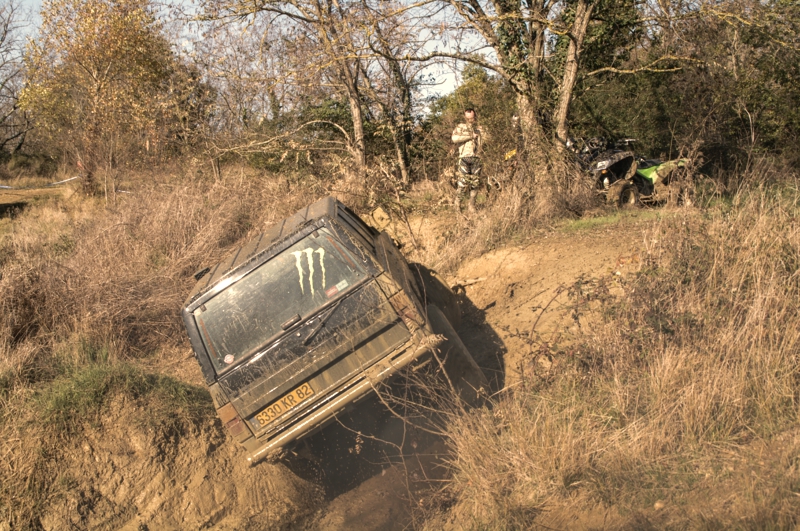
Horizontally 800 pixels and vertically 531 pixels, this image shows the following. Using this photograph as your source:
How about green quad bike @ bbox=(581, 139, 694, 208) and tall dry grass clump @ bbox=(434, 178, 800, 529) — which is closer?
tall dry grass clump @ bbox=(434, 178, 800, 529)

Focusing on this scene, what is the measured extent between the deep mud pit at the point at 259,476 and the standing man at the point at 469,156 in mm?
3550

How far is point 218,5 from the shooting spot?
1045cm

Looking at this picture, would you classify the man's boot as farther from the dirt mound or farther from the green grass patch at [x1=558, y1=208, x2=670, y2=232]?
the dirt mound

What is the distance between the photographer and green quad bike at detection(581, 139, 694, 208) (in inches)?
404

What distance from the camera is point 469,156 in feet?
31.2

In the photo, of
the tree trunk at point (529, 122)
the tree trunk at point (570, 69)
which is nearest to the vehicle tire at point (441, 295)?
the tree trunk at point (529, 122)

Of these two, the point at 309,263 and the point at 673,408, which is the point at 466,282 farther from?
the point at 673,408

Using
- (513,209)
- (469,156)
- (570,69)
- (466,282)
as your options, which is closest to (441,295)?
(466,282)

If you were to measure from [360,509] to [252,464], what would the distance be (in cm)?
102

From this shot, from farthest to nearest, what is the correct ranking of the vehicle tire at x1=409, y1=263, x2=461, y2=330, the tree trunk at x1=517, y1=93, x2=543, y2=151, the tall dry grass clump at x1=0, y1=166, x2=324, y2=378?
the tree trunk at x1=517, y1=93, x2=543, y2=151 < the tall dry grass clump at x1=0, y1=166, x2=324, y2=378 < the vehicle tire at x1=409, y1=263, x2=461, y2=330

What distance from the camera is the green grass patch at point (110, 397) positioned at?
567cm

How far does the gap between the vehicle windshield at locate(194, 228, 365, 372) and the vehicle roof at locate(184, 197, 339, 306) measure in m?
0.16

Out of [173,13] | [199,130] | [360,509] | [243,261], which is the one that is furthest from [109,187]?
[360,509]

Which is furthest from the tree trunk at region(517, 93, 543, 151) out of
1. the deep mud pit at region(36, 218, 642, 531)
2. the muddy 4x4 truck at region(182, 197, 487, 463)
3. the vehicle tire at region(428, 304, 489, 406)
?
the muddy 4x4 truck at region(182, 197, 487, 463)
